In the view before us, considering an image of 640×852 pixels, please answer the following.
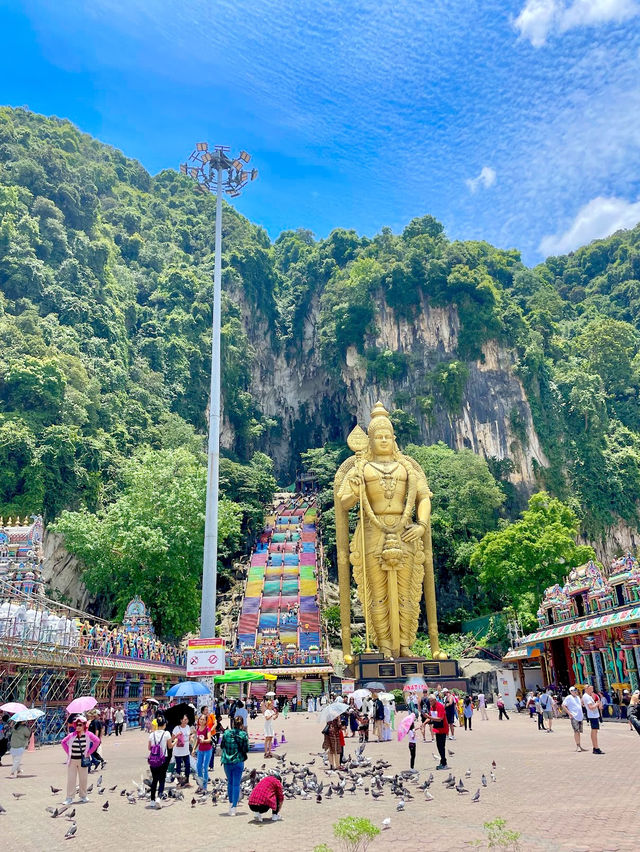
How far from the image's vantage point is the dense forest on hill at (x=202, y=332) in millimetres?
29234

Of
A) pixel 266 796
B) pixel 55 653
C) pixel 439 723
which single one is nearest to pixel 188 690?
pixel 439 723

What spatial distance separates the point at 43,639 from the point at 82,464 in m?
17.0

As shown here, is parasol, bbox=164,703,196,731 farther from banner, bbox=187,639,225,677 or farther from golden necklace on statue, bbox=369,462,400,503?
golden necklace on statue, bbox=369,462,400,503

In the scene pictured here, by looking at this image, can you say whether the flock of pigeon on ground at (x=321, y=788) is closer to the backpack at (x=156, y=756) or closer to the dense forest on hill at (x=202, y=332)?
the backpack at (x=156, y=756)

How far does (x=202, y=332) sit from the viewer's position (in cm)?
4459

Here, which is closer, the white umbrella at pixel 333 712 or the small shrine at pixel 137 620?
the white umbrella at pixel 333 712

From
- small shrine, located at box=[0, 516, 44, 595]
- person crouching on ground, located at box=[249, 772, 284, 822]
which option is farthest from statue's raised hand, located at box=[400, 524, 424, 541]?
person crouching on ground, located at box=[249, 772, 284, 822]

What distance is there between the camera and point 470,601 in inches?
1299

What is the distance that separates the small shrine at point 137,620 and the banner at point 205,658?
32.9 ft

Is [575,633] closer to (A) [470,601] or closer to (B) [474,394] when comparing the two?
(A) [470,601]

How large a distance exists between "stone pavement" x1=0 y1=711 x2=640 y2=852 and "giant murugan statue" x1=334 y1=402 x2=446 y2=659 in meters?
10.2

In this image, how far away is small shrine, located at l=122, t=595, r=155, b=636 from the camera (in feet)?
67.9

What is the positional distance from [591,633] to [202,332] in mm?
33305

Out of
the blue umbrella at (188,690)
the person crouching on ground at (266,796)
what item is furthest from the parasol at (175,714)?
the person crouching on ground at (266,796)
